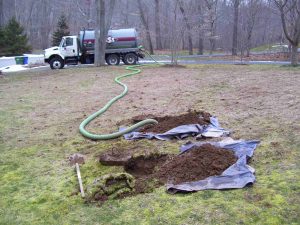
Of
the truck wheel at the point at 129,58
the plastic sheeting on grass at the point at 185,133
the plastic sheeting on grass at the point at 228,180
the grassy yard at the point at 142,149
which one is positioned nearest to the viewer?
the grassy yard at the point at 142,149

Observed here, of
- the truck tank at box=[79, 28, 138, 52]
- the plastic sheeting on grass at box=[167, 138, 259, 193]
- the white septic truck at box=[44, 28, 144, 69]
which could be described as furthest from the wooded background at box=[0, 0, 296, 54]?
the plastic sheeting on grass at box=[167, 138, 259, 193]

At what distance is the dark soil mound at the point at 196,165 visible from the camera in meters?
3.89

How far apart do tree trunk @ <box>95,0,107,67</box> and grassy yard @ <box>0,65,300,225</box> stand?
9215mm

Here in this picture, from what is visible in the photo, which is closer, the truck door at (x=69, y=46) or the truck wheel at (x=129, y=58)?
the truck door at (x=69, y=46)

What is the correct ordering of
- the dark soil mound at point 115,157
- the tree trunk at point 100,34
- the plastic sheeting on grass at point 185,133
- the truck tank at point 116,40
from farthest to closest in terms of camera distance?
1. the truck tank at point 116,40
2. the tree trunk at point 100,34
3. the plastic sheeting on grass at point 185,133
4. the dark soil mound at point 115,157

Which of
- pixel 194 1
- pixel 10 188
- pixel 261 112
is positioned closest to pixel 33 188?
pixel 10 188

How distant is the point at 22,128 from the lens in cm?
675

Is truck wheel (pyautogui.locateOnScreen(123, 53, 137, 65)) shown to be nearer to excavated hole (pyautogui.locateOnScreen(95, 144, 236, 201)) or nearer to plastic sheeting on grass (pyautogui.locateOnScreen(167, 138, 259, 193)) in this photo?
excavated hole (pyautogui.locateOnScreen(95, 144, 236, 201))

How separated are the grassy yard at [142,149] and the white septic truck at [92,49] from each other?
419 inches

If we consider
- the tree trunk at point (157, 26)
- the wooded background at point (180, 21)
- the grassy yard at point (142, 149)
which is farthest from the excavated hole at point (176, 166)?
the tree trunk at point (157, 26)

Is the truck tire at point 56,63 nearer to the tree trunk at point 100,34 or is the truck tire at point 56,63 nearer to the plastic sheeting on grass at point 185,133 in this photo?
the tree trunk at point 100,34

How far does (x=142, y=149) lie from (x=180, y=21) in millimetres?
15448

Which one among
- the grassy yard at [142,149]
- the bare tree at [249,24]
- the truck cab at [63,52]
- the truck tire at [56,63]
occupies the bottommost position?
the grassy yard at [142,149]

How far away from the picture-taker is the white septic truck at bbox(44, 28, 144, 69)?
21031 mm
